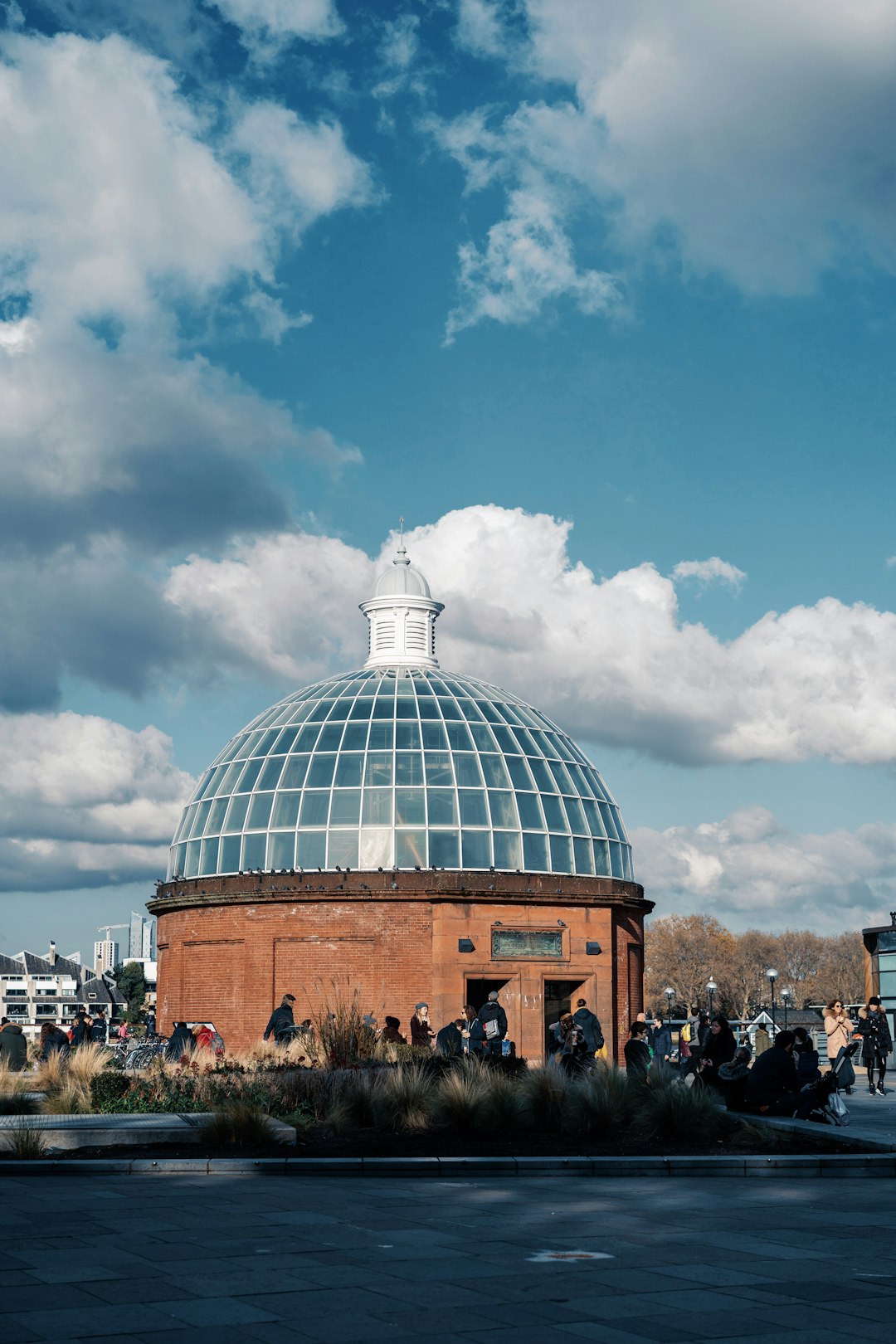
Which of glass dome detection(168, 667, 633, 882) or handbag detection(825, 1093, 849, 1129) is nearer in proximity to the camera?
handbag detection(825, 1093, 849, 1129)

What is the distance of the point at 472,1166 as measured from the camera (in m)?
13.8

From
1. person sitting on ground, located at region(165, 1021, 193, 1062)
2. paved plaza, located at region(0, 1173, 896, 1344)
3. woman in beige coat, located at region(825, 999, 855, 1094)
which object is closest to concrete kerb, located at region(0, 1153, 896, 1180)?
paved plaza, located at region(0, 1173, 896, 1344)

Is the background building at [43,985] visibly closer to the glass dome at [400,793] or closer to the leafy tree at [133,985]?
the leafy tree at [133,985]

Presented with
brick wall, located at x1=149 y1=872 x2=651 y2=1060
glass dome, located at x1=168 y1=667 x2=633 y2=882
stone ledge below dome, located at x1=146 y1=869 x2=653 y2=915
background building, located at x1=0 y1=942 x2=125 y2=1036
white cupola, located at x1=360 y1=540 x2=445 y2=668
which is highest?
white cupola, located at x1=360 y1=540 x2=445 y2=668

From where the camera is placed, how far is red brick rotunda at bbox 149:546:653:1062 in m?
34.2

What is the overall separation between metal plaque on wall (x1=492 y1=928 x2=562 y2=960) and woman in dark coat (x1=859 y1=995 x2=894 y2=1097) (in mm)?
8611

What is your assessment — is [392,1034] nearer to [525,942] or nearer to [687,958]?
[525,942]

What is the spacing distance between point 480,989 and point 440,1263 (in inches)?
1059

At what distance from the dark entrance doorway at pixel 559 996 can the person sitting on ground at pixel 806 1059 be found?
51.1ft

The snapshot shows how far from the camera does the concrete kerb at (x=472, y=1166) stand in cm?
1341

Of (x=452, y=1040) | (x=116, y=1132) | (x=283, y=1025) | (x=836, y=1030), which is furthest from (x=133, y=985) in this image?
(x=116, y=1132)

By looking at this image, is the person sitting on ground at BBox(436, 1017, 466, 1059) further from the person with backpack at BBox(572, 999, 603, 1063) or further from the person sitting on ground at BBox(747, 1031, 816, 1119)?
the person sitting on ground at BBox(747, 1031, 816, 1119)

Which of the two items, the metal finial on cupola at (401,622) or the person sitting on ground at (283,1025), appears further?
the metal finial on cupola at (401,622)

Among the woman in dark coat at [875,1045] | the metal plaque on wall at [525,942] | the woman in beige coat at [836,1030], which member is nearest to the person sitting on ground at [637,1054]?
the woman in beige coat at [836,1030]
